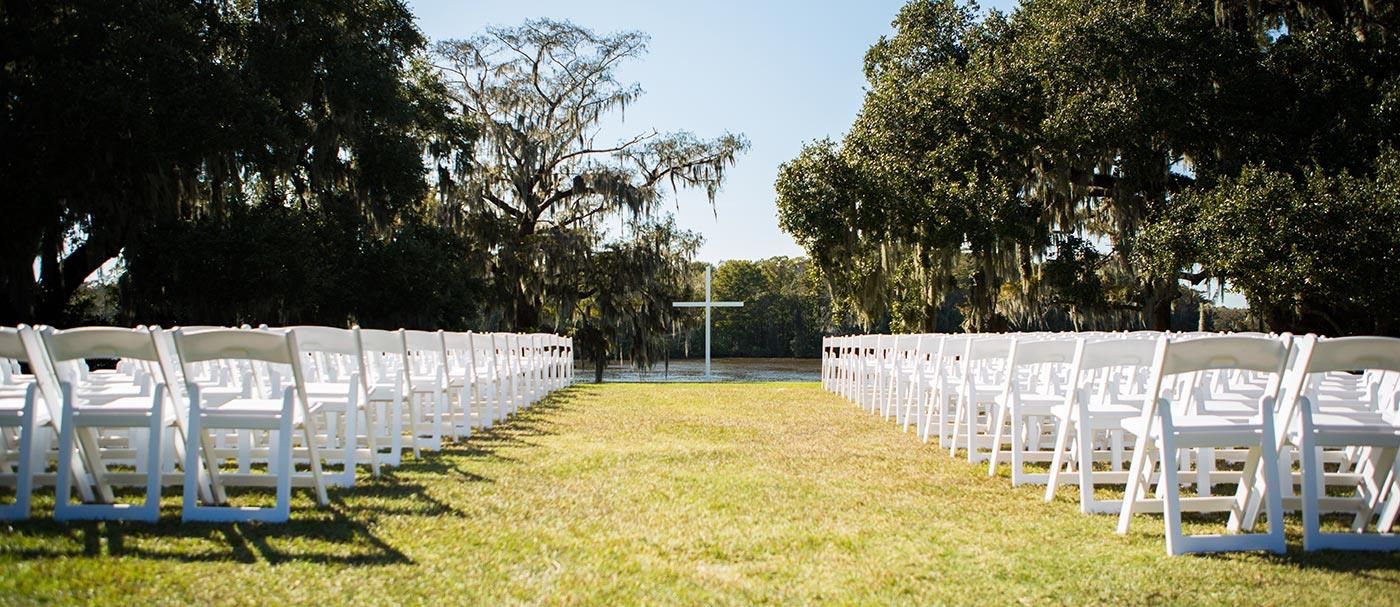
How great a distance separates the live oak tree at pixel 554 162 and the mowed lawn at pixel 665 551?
20.1 m

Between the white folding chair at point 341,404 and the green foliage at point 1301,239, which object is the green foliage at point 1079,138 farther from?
the white folding chair at point 341,404

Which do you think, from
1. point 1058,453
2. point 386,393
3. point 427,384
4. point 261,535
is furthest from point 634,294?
point 261,535

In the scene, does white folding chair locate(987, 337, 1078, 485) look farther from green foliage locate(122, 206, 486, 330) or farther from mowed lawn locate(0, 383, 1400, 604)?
green foliage locate(122, 206, 486, 330)

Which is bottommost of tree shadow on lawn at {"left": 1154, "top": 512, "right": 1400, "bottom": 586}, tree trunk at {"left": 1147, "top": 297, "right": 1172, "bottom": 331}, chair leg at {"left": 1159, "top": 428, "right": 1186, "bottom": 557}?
tree shadow on lawn at {"left": 1154, "top": 512, "right": 1400, "bottom": 586}

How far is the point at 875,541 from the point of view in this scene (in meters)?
3.94

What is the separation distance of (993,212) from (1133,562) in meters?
14.1

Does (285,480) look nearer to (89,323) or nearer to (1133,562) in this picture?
(1133,562)

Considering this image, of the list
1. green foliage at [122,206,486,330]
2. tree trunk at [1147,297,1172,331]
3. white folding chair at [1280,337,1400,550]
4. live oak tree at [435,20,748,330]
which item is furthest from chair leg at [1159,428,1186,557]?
live oak tree at [435,20,748,330]

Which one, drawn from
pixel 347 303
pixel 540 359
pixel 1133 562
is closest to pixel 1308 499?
pixel 1133 562

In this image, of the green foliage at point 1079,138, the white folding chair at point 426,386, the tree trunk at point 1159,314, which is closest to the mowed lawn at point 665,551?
the white folding chair at point 426,386

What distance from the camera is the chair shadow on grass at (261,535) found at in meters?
3.54

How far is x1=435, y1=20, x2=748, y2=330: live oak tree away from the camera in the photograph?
84.7 ft

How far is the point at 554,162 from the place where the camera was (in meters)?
27.1

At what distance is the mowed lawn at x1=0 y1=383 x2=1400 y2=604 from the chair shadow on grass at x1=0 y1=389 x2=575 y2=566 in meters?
0.01
